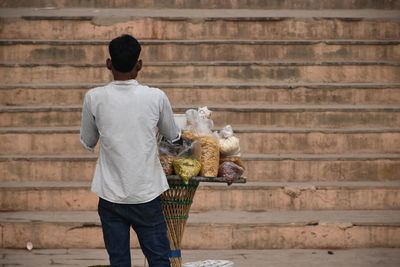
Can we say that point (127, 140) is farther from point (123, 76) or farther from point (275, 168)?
point (275, 168)

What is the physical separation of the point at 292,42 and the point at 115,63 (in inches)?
243

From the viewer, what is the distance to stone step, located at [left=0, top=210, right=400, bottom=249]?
8.06 m

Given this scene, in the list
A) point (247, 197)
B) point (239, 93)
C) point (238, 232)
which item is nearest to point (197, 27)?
point (239, 93)

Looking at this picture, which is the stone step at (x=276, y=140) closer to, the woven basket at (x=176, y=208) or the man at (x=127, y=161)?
the woven basket at (x=176, y=208)

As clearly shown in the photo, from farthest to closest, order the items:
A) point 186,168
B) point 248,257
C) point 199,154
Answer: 1. point 248,257
2. point 199,154
3. point 186,168

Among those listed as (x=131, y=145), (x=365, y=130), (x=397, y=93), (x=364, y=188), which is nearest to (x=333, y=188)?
(x=364, y=188)

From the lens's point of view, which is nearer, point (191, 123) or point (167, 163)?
point (167, 163)

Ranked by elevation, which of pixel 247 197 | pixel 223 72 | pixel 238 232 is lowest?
pixel 238 232

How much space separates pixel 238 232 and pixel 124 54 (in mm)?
3583

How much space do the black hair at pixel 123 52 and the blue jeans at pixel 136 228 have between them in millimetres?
718

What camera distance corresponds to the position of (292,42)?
35.5ft

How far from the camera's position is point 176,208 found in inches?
211

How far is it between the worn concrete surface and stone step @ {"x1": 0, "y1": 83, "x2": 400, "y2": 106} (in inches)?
98.9

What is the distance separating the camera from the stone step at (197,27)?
435 inches
